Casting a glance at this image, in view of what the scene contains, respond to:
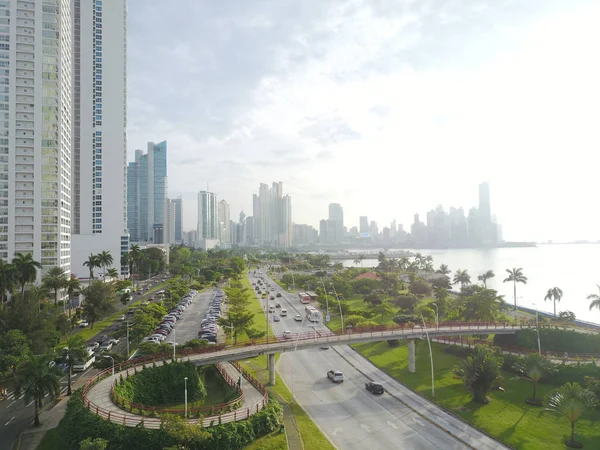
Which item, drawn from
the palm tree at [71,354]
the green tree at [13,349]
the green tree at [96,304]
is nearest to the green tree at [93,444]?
the palm tree at [71,354]

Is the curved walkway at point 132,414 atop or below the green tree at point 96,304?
below

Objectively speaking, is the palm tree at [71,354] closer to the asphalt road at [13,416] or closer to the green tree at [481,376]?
the asphalt road at [13,416]

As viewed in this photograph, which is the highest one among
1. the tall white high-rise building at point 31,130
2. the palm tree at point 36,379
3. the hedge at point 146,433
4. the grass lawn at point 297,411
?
the tall white high-rise building at point 31,130

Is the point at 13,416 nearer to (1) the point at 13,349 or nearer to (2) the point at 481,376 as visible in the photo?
(1) the point at 13,349

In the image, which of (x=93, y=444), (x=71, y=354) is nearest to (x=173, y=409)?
(x=93, y=444)

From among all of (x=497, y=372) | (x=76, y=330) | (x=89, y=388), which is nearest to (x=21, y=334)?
(x=89, y=388)

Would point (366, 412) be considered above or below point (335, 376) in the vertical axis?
below

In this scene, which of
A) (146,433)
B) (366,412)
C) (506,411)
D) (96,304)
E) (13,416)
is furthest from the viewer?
(96,304)
